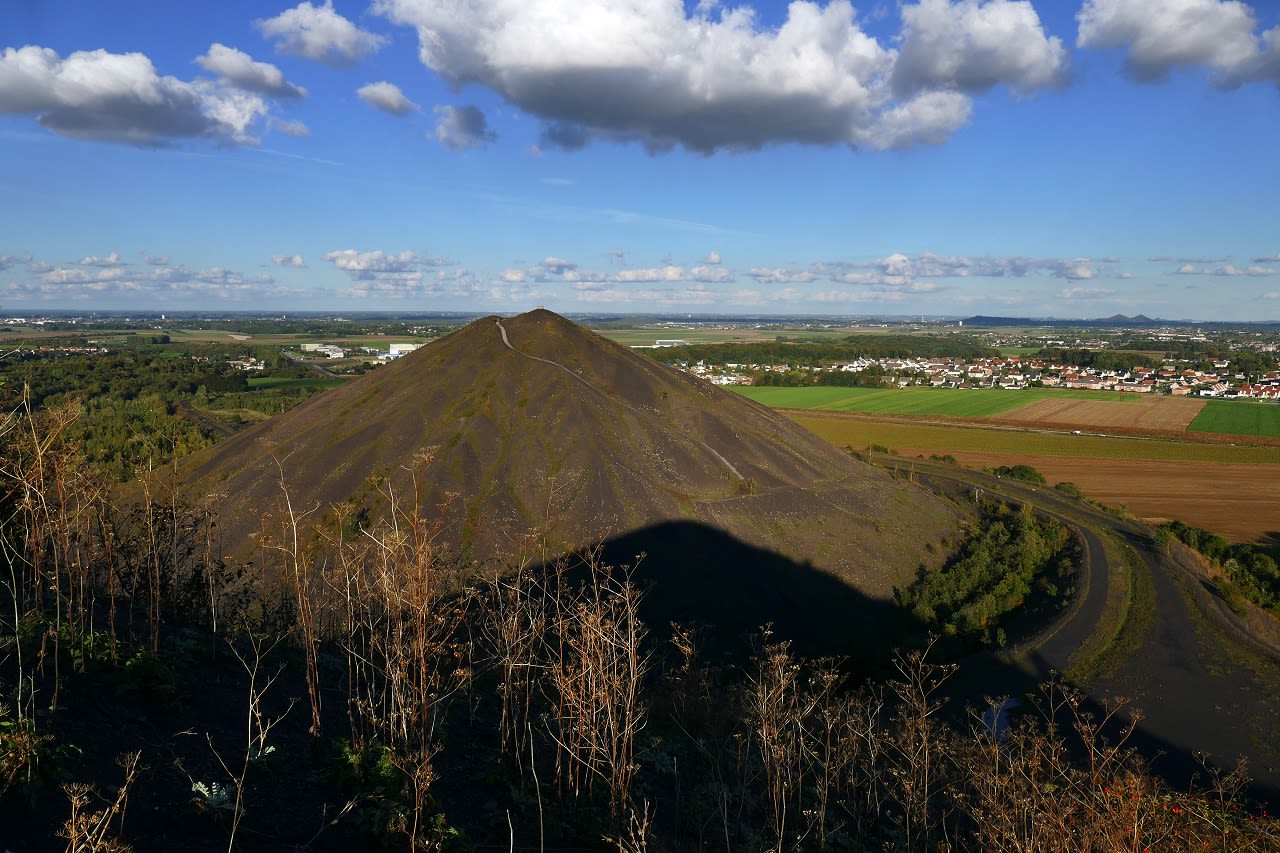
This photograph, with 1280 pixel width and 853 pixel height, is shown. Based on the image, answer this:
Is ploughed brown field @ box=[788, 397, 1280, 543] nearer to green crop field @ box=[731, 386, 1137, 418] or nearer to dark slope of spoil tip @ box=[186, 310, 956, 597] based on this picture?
green crop field @ box=[731, 386, 1137, 418]

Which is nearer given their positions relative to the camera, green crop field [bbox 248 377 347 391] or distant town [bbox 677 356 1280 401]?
green crop field [bbox 248 377 347 391]

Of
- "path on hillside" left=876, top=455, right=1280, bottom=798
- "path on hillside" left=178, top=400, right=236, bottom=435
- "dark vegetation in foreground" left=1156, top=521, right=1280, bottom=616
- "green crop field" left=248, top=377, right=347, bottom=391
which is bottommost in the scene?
"path on hillside" left=876, top=455, right=1280, bottom=798

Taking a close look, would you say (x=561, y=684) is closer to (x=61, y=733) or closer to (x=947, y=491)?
(x=61, y=733)

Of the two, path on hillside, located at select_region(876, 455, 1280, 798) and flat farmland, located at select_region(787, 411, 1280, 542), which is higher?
flat farmland, located at select_region(787, 411, 1280, 542)

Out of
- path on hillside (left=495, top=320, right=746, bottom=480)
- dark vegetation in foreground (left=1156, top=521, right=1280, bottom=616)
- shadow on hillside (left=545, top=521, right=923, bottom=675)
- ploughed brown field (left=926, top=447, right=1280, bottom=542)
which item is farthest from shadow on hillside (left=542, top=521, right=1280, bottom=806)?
ploughed brown field (left=926, top=447, right=1280, bottom=542)

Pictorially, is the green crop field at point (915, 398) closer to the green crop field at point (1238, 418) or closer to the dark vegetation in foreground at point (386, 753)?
the green crop field at point (1238, 418)

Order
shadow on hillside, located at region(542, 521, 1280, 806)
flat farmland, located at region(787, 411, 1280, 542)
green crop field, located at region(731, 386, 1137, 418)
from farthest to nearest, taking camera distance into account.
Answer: green crop field, located at region(731, 386, 1137, 418) < flat farmland, located at region(787, 411, 1280, 542) < shadow on hillside, located at region(542, 521, 1280, 806)
